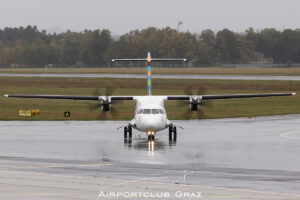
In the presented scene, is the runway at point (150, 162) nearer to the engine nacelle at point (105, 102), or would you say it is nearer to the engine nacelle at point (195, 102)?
the engine nacelle at point (195, 102)

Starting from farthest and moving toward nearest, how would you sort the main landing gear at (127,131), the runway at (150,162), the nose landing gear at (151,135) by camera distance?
the main landing gear at (127,131) < the nose landing gear at (151,135) < the runway at (150,162)

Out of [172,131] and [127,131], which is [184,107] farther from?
[172,131]

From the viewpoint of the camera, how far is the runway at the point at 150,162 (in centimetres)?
1980

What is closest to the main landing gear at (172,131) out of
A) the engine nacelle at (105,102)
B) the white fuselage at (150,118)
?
the white fuselage at (150,118)

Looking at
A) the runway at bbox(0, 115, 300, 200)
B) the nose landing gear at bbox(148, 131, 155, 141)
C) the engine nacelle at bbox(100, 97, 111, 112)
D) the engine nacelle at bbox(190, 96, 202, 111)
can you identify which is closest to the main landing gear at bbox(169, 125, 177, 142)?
the runway at bbox(0, 115, 300, 200)

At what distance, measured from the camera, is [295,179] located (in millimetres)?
21938

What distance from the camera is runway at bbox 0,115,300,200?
1980cm

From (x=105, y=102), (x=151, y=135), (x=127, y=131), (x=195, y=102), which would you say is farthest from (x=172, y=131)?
(x=105, y=102)

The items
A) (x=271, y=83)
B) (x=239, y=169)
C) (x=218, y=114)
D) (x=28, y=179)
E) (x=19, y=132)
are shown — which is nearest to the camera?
(x=28, y=179)

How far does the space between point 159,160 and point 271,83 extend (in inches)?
3210

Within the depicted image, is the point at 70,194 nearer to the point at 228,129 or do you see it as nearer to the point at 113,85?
the point at 228,129

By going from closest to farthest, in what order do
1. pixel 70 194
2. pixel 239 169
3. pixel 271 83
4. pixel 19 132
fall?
1. pixel 70 194
2. pixel 239 169
3. pixel 19 132
4. pixel 271 83

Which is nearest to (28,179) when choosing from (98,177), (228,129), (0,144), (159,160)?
(98,177)

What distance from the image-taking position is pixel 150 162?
2698cm
